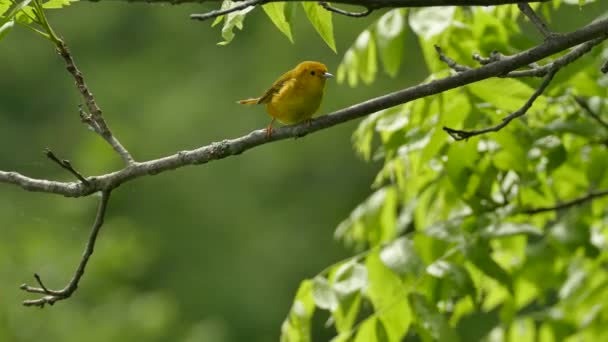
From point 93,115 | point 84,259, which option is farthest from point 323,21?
point 84,259

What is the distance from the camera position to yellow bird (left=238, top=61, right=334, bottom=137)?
3.73 metres

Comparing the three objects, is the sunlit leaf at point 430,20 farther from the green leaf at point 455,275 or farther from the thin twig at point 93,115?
the thin twig at point 93,115

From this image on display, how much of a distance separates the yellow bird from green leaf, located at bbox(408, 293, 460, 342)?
0.73 metres

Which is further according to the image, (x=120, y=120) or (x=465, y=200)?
(x=120, y=120)

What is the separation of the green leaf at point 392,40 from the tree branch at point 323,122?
112 cm

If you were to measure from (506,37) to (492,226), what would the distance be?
66 centimetres

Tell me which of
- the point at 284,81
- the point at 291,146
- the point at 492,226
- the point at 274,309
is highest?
the point at 284,81

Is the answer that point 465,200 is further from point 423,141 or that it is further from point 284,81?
point 284,81

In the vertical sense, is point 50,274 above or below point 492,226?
below

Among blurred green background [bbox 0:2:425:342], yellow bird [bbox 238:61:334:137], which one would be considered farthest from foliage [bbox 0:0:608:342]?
blurred green background [bbox 0:2:425:342]

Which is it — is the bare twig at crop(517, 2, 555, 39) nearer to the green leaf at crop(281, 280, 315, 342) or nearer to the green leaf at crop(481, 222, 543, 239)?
the green leaf at crop(481, 222, 543, 239)

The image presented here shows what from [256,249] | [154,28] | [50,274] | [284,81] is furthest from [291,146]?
[284,81]

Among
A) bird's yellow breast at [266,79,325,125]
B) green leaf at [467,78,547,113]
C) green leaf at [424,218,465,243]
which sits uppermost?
bird's yellow breast at [266,79,325,125]

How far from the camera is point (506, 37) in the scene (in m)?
3.75
